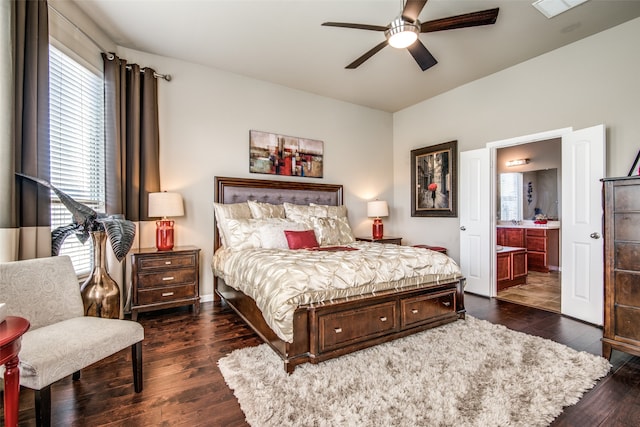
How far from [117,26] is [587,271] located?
5.70 metres

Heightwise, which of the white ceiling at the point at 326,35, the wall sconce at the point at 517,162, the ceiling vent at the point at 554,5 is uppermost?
the white ceiling at the point at 326,35

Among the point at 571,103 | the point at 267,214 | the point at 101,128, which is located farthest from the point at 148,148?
the point at 571,103

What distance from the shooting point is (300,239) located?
353 centimetres

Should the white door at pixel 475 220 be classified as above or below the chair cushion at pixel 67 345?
above

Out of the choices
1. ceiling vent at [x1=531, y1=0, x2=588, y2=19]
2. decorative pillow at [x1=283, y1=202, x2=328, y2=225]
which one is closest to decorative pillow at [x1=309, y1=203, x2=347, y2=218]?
decorative pillow at [x1=283, y1=202, x2=328, y2=225]

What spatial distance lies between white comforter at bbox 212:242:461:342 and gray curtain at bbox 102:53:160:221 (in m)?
1.41

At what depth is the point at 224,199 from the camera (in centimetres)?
413

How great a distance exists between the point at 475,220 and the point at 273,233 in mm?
2988

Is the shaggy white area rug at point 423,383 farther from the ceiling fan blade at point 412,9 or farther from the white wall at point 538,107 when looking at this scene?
the ceiling fan blade at point 412,9

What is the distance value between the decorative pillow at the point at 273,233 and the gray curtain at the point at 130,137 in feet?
A: 4.59

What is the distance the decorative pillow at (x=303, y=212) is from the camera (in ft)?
13.5

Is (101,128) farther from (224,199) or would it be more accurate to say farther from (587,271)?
(587,271)

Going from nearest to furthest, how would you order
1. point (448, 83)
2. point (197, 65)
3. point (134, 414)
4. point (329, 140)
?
point (134, 414) → point (197, 65) → point (448, 83) → point (329, 140)

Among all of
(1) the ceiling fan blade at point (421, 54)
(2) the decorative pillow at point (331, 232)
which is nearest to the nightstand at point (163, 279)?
(2) the decorative pillow at point (331, 232)
